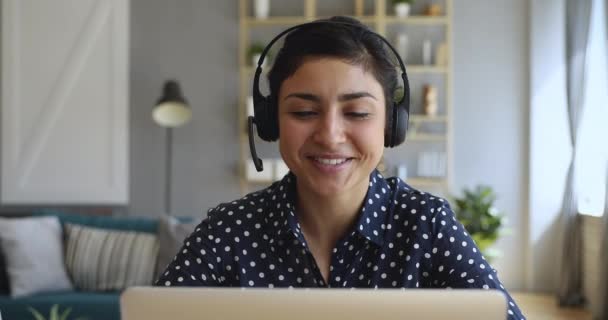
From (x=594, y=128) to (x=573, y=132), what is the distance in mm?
238

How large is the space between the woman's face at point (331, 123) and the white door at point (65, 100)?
5445 mm

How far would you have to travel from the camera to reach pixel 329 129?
1.24 meters

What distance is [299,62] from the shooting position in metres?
1.31

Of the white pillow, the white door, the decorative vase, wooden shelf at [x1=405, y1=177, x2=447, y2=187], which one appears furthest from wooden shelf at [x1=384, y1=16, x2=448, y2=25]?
the white pillow

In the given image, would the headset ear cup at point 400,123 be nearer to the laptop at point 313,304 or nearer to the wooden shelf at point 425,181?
the laptop at point 313,304

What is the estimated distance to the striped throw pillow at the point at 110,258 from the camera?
453cm

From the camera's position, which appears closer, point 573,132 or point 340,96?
point 340,96

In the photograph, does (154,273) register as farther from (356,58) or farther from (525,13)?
(525,13)

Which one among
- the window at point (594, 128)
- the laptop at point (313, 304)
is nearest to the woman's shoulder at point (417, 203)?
the laptop at point (313, 304)

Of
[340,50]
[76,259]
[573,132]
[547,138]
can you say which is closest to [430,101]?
[547,138]

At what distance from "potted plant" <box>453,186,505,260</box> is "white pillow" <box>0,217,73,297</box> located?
2.95 m

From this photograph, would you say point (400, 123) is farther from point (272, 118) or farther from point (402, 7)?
point (402, 7)

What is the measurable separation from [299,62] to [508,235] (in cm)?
555

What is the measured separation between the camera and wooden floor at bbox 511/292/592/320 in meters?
5.38
